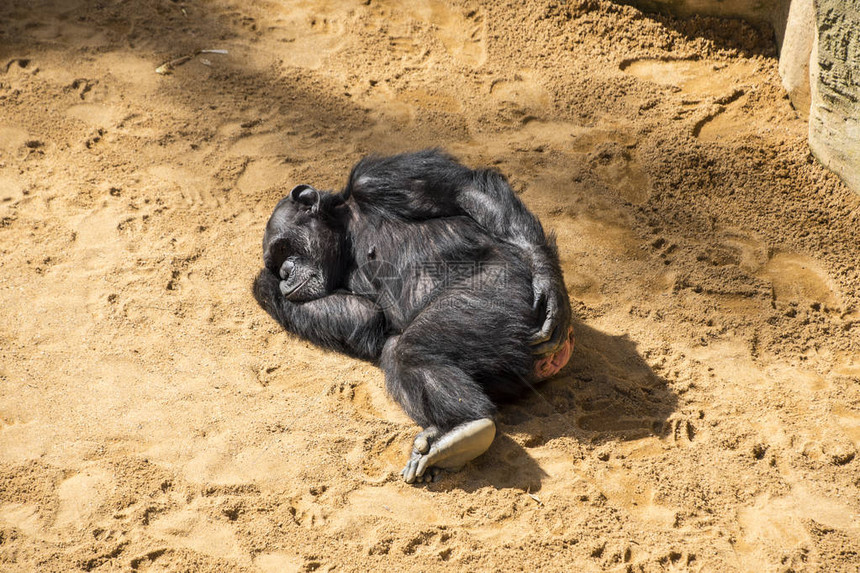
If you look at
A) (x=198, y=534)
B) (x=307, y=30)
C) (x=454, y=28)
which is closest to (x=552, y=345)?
(x=198, y=534)

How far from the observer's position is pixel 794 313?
4461 mm

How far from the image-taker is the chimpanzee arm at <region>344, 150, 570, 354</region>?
13.5ft

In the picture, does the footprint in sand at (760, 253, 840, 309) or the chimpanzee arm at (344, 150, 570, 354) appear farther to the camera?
the footprint in sand at (760, 253, 840, 309)

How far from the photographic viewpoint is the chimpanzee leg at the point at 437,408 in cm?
342

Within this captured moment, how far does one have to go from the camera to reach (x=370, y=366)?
13.7 feet

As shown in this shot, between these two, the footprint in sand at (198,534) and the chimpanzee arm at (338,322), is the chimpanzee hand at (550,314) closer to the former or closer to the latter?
the chimpanzee arm at (338,322)

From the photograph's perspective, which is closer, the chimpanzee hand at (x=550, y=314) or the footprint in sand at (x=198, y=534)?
the footprint in sand at (x=198, y=534)

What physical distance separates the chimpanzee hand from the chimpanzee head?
121cm

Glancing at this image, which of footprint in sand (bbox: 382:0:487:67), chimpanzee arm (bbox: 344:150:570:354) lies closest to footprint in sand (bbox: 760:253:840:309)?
chimpanzee arm (bbox: 344:150:570:354)

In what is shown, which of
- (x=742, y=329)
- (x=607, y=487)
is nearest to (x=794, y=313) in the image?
(x=742, y=329)

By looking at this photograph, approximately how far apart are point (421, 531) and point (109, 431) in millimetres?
1599

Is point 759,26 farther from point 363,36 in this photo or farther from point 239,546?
point 239,546

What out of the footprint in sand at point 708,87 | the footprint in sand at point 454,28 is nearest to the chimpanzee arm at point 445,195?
the footprint in sand at point 708,87

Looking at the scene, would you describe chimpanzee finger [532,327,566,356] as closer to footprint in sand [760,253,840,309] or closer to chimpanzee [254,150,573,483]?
chimpanzee [254,150,573,483]
